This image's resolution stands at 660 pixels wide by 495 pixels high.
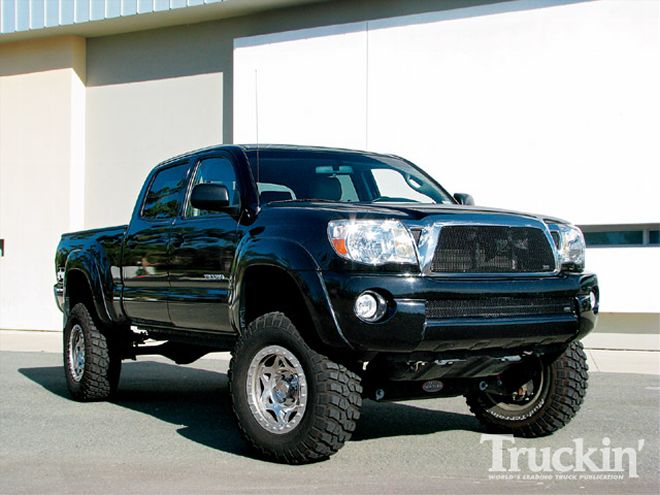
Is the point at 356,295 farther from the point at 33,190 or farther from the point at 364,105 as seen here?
the point at 33,190

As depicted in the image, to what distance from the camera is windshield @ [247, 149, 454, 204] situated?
7195 millimetres

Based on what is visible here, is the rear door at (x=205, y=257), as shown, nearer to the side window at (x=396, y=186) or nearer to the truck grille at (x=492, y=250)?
the side window at (x=396, y=186)

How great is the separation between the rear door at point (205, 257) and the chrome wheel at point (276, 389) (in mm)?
798

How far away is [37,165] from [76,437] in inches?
522

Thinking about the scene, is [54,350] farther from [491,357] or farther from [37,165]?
[491,357]

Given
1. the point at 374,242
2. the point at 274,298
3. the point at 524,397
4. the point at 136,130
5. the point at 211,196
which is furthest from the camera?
the point at 136,130

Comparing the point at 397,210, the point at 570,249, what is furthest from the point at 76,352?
the point at 570,249

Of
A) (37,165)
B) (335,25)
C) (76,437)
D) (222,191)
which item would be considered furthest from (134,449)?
(37,165)

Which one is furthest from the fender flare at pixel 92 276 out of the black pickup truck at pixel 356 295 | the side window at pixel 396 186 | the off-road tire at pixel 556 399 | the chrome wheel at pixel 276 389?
the off-road tire at pixel 556 399

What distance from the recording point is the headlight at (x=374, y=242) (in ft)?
19.1

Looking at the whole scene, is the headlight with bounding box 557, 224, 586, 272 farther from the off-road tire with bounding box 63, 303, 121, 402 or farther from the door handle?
the off-road tire with bounding box 63, 303, 121, 402

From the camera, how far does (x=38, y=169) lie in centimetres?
1978

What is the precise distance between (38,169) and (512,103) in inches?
382

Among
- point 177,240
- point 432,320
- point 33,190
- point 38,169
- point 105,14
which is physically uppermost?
point 105,14
